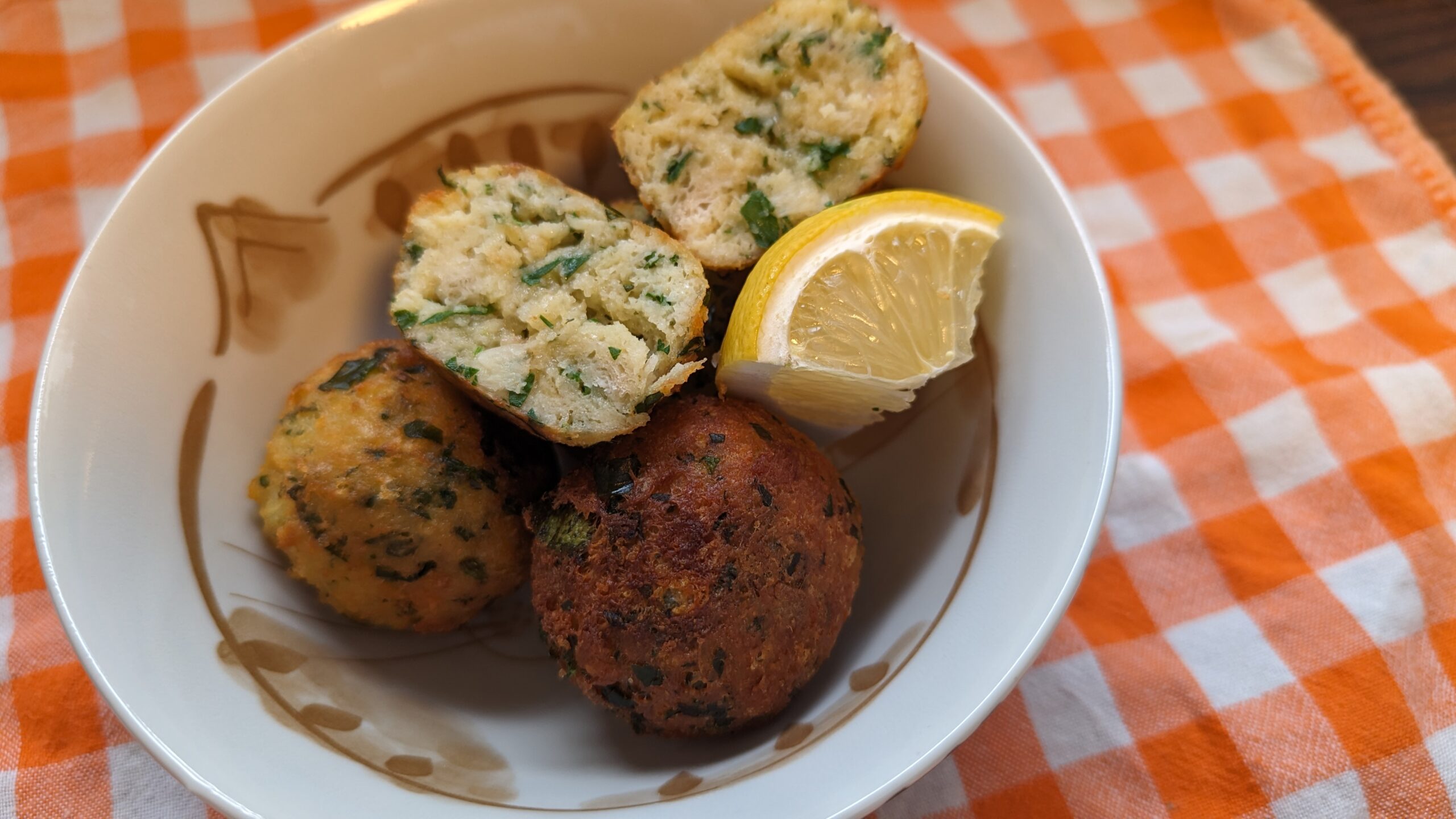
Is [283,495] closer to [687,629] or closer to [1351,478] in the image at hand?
[687,629]

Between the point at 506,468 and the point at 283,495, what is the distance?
1.13 feet

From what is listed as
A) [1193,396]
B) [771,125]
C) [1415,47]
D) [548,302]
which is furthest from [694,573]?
[1415,47]

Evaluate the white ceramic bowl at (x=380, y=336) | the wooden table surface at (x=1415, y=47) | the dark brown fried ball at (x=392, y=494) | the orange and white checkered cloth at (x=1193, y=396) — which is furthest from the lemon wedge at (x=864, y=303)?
the wooden table surface at (x=1415, y=47)

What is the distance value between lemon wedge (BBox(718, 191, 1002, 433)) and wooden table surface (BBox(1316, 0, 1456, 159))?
147 centimetres

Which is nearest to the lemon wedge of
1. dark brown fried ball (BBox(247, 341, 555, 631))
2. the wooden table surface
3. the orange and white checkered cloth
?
dark brown fried ball (BBox(247, 341, 555, 631))

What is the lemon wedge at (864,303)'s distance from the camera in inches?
55.3

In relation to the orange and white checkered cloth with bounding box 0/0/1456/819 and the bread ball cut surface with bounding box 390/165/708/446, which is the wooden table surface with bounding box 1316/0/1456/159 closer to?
the orange and white checkered cloth with bounding box 0/0/1456/819

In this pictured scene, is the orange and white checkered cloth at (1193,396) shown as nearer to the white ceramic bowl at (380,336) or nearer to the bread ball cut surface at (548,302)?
the white ceramic bowl at (380,336)

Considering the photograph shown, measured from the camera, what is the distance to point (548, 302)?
4.79 feet

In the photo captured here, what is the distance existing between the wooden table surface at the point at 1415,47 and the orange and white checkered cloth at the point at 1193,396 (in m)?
0.07

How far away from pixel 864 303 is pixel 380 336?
37.7 inches

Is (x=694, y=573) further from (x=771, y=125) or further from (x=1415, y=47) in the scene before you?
(x=1415, y=47)

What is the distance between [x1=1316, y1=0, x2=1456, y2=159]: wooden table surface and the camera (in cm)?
223

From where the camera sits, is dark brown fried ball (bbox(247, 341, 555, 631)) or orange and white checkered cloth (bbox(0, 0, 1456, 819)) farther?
orange and white checkered cloth (bbox(0, 0, 1456, 819))
